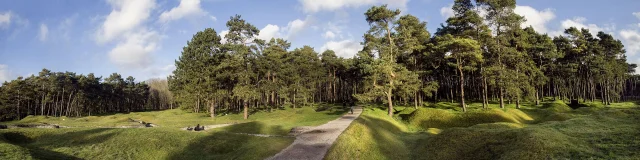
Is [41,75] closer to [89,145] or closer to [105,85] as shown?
[105,85]

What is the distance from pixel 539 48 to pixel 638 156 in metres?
52.8

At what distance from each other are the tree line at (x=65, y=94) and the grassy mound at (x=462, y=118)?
9526 centimetres

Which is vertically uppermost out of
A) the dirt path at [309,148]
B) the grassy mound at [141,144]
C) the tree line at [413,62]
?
the tree line at [413,62]

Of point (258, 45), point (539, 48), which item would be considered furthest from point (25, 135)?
point (539, 48)

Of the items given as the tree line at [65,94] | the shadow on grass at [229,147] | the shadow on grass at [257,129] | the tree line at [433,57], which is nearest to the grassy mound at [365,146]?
the shadow on grass at [229,147]

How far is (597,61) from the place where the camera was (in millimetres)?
58344

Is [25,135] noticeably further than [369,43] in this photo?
No

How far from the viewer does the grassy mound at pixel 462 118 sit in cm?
→ 3095

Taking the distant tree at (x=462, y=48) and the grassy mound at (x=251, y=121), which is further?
the distant tree at (x=462, y=48)

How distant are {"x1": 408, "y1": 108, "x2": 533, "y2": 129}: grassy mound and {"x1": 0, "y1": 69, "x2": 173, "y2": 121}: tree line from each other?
313ft

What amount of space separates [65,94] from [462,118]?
356 ft

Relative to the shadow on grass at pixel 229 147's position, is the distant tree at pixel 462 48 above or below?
above

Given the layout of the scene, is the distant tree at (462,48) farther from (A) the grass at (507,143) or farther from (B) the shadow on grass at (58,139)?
(B) the shadow on grass at (58,139)

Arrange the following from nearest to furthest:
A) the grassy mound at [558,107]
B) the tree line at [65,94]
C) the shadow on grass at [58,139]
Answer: the shadow on grass at [58,139]
the grassy mound at [558,107]
the tree line at [65,94]
